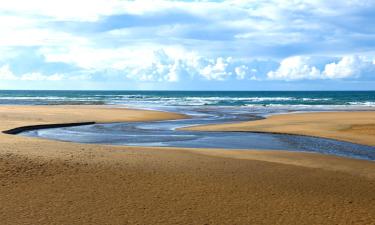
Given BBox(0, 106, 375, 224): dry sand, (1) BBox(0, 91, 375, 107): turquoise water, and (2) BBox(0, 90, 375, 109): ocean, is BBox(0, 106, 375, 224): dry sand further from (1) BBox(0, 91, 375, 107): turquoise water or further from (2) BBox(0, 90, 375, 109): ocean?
(1) BBox(0, 91, 375, 107): turquoise water

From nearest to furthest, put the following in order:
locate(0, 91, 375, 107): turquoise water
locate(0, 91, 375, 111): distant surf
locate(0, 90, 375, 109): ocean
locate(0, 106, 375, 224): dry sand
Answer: locate(0, 106, 375, 224): dry sand < locate(0, 91, 375, 111): distant surf < locate(0, 90, 375, 109): ocean < locate(0, 91, 375, 107): turquoise water

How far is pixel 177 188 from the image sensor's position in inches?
438

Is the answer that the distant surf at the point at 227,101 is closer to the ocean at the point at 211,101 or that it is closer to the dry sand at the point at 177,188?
the ocean at the point at 211,101

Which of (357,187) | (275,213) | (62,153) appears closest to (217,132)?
(62,153)

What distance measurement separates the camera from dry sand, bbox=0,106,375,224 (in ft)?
29.7

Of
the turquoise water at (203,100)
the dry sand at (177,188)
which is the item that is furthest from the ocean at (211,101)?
the dry sand at (177,188)

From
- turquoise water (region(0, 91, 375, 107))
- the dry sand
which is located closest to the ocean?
turquoise water (region(0, 91, 375, 107))

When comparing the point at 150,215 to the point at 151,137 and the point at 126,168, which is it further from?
the point at 151,137

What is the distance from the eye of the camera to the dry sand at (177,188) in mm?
9039

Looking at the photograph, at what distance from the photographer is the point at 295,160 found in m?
16.0

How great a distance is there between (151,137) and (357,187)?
1436 centimetres

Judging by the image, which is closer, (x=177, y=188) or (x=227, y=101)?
(x=177, y=188)

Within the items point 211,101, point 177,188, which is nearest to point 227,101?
point 211,101

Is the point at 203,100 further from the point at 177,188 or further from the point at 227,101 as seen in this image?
the point at 177,188
